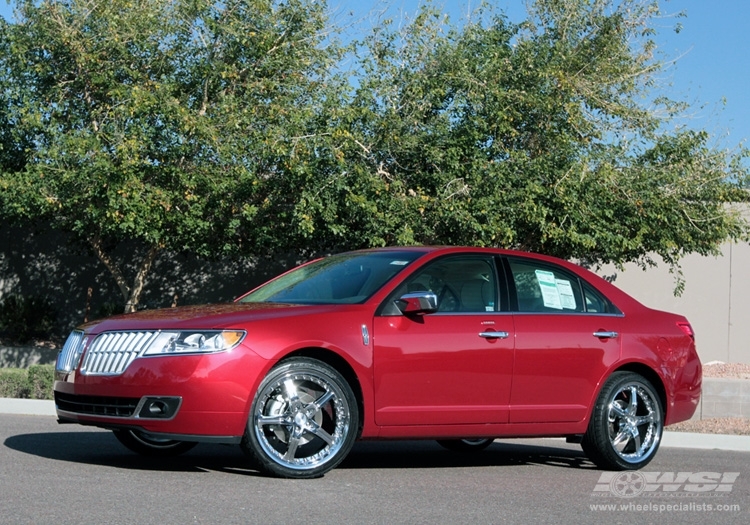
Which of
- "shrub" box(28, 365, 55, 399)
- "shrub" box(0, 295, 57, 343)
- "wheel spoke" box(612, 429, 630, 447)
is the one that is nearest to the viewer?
"wheel spoke" box(612, 429, 630, 447)

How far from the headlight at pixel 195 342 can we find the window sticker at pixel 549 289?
273 centimetres

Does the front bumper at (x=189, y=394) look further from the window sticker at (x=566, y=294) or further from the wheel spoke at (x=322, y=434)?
the window sticker at (x=566, y=294)

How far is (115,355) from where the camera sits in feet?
23.7

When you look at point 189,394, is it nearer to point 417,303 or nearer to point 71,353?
point 71,353

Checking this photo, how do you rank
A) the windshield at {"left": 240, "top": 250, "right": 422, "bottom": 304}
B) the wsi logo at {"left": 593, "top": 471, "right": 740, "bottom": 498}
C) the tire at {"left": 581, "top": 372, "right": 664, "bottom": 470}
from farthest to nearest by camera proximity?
the tire at {"left": 581, "top": 372, "right": 664, "bottom": 470} < the windshield at {"left": 240, "top": 250, "right": 422, "bottom": 304} < the wsi logo at {"left": 593, "top": 471, "right": 740, "bottom": 498}

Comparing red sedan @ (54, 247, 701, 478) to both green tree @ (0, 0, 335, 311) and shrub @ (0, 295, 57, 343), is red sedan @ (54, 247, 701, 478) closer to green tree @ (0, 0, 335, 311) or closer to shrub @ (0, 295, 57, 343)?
green tree @ (0, 0, 335, 311)

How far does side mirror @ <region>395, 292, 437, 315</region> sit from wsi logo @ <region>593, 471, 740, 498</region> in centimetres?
170

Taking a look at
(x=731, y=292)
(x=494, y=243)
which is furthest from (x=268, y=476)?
(x=731, y=292)

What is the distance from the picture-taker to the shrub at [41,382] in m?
15.2

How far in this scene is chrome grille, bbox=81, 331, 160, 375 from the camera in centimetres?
714

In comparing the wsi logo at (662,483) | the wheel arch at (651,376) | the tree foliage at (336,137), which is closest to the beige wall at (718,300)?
the tree foliage at (336,137)

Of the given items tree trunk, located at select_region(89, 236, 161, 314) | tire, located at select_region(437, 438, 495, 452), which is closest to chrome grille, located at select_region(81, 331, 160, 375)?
tire, located at select_region(437, 438, 495, 452)

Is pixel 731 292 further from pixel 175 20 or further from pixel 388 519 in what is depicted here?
pixel 388 519

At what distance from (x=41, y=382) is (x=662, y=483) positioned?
9.93m
